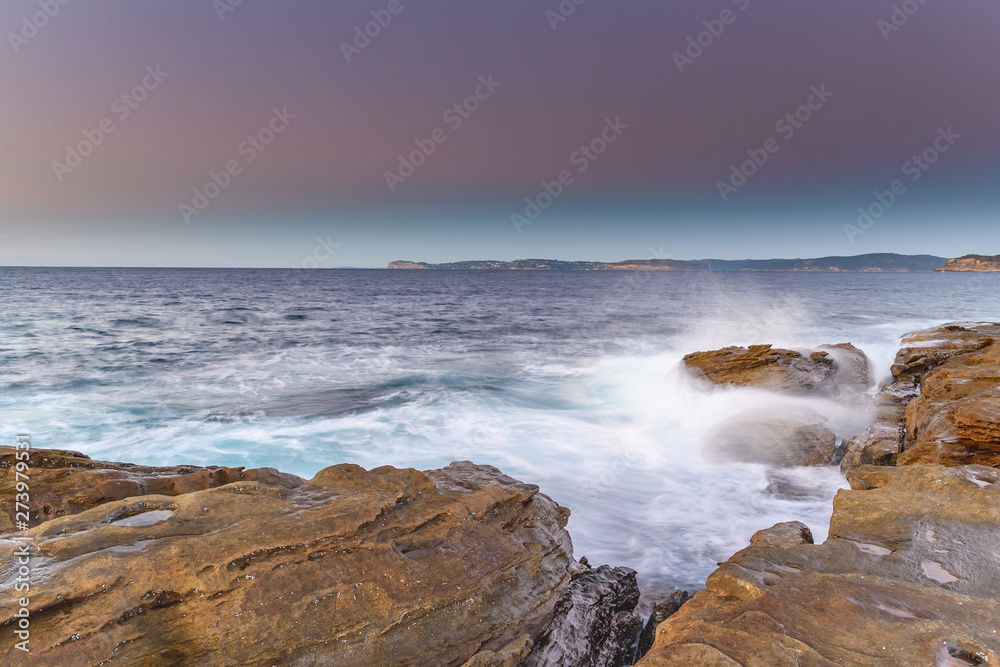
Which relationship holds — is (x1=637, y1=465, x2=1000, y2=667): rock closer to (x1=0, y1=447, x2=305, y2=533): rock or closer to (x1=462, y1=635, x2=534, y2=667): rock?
(x1=462, y1=635, x2=534, y2=667): rock

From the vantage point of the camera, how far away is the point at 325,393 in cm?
1448

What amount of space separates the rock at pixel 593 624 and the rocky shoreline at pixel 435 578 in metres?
0.02

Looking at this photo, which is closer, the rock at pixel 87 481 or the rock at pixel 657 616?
the rock at pixel 87 481

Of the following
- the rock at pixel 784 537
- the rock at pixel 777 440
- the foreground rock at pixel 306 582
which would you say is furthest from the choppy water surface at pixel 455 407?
the foreground rock at pixel 306 582

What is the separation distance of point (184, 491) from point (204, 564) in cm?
156

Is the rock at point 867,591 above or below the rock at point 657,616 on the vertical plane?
above

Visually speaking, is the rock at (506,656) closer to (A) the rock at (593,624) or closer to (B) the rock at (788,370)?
(A) the rock at (593,624)

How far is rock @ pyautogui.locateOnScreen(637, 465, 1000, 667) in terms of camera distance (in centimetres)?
268

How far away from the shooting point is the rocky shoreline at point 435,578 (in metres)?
2.78

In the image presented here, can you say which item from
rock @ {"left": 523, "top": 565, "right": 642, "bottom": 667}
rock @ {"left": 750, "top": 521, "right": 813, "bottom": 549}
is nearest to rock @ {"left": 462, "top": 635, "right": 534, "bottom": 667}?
rock @ {"left": 523, "top": 565, "right": 642, "bottom": 667}

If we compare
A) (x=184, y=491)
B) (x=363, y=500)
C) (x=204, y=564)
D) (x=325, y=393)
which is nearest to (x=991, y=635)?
(x=363, y=500)

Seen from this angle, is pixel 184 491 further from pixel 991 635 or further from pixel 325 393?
pixel 325 393

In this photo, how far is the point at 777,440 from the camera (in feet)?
28.3

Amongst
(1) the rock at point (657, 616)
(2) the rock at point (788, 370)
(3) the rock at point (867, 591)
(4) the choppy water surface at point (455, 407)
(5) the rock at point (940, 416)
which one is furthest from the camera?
(2) the rock at point (788, 370)
